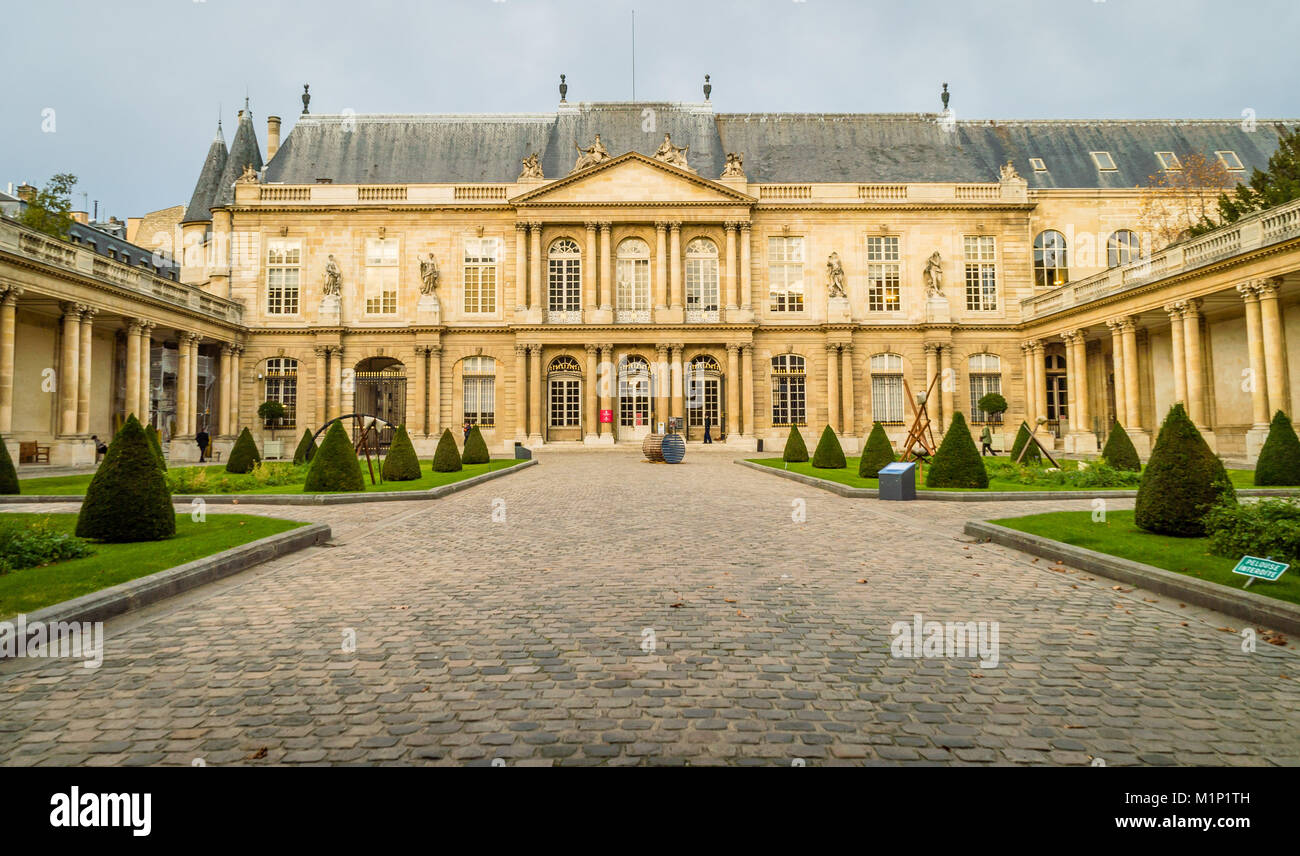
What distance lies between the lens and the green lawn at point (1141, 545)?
5993 millimetres

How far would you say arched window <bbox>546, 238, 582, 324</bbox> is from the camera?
36625 mm

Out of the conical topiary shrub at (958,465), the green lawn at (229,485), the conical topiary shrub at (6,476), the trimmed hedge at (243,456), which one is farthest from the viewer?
the trimmed hedge at (243,456)

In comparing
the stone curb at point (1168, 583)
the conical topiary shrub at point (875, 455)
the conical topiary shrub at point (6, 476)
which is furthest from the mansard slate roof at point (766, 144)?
the stone curb at point (1168, 583)

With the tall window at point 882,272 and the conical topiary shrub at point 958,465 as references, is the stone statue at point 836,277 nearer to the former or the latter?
the tall window at point 882,272

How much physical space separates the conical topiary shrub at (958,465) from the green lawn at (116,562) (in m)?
12.9

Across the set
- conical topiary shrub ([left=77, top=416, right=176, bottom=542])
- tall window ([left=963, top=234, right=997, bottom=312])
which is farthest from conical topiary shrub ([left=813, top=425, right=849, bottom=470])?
tall window ([left=963, top=234, right=997, bottom=312])

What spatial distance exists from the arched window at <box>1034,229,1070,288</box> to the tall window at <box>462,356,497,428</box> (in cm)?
3015

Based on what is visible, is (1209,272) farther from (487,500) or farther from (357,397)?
(357,397)

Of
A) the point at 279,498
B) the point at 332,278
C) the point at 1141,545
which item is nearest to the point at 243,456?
the point at 279,498

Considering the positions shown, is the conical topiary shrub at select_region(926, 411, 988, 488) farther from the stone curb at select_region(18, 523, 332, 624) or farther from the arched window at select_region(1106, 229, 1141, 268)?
the arched window at select_region(1106, 229, 1141, 268)

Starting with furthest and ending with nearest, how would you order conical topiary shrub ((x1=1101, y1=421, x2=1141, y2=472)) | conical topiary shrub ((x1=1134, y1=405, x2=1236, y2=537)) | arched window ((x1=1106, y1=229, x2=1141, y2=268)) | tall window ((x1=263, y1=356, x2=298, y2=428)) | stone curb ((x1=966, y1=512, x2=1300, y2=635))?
arched window ((x1=1106, y1=229, x2=1141, y2=268)), tall window ((x1=263, y1=356, x2=298, y2=428)), conical topiary shrub ((x1=1101, y1=421, x2=1141, y2=472)), conical topiary shrub ((x1=1134, y1=405, x2=1236, y2=537)), stone curb ((x1=966, y1=512, x2=1300, y2=635))

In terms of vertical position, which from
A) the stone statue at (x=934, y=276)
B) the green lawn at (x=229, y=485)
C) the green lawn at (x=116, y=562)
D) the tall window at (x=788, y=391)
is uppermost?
the stone statue at (x=934, y=276)

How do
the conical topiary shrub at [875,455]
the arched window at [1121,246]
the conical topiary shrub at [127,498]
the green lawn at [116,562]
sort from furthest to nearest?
the arched window at [1121,246]
the conical topiary shrub at [875,455]
the conical topiary shrub at [127,498]
the green lawn at [116,562]
